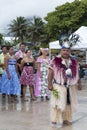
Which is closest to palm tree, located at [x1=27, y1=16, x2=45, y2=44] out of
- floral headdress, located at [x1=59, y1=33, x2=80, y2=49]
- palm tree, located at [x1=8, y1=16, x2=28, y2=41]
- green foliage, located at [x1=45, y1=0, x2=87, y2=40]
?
palm tree, located at [x1=8, y1=16, x2=28, y2=41]

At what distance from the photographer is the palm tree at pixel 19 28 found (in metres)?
106

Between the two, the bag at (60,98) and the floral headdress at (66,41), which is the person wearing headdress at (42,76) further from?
the bag at (60,98)

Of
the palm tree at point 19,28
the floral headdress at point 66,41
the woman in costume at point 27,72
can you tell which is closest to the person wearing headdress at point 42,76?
the woman in costume at point 27,72

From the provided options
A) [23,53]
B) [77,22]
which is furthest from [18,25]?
[23,53]

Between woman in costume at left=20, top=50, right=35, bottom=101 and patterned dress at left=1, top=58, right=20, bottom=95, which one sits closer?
patterned dress at left=1, top=58, right=20, bottom=95

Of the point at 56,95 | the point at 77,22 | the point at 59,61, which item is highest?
the point at 77,22

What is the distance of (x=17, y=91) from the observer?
40.6ft

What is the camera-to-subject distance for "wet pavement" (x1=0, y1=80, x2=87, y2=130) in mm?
8320

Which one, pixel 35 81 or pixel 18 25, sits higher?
pixel 18 25

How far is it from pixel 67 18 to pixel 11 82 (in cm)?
4901

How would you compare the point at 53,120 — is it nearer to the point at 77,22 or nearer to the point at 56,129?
the point at 56,129

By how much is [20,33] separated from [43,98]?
9334 cm

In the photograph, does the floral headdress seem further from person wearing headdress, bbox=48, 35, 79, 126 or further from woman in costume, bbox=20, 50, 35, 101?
woman in costume, bbox=20, 50, 35, 101

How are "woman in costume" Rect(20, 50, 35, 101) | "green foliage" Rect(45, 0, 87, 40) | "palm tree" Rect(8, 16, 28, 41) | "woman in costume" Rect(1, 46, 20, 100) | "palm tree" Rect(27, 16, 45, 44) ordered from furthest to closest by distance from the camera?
1. "palm tree" Rect(8, 16, 28, 41)
2. "palm tree" Rect(27, 16, 45, 44)
3. "green foliage" Rect(45, 0, 87, 40)
4. "woman in costume" Rect(20, 50, 35, 101)
5. "woman in costume" Rect(1, 46, 20, 100)
